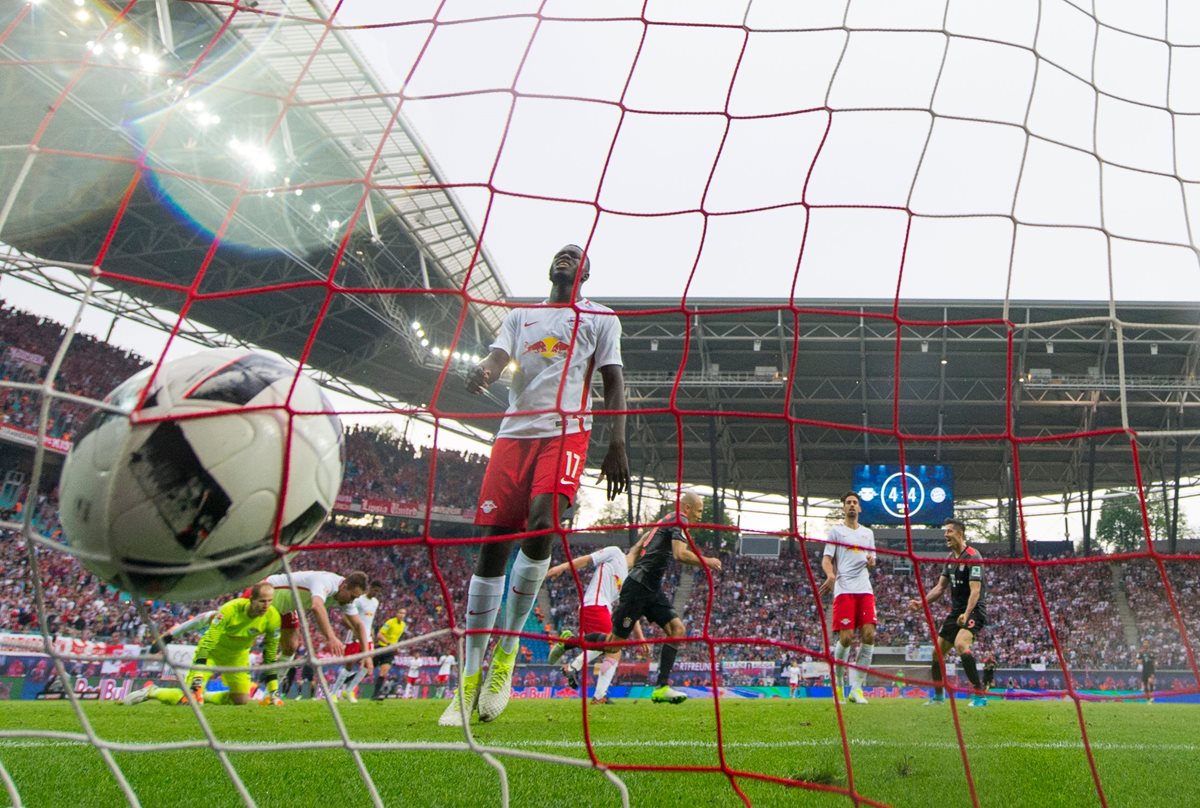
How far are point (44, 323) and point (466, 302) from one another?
70.4 ft

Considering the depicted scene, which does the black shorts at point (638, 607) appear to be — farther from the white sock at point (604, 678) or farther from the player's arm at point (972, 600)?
the player's arm at point (972, 600)

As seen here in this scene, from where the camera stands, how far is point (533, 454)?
362 centimetres

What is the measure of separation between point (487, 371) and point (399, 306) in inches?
734

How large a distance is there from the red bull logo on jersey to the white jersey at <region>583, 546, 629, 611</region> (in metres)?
3.67

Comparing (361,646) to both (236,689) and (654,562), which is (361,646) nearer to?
(236,689)

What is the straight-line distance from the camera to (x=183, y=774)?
281 centimetres

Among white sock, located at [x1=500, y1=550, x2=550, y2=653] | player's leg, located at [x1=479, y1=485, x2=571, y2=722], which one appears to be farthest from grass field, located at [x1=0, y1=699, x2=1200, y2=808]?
white sock, located at [x1=500, y1=550, x2=550, y2=653]

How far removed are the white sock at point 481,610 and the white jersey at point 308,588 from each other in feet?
10.8

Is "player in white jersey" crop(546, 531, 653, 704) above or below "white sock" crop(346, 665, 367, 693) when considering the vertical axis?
above

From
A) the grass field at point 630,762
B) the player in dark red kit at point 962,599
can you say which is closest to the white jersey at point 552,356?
the grass field at point 630,762

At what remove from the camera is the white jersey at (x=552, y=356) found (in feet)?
12.3

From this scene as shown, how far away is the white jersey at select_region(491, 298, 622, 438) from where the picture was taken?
374cm

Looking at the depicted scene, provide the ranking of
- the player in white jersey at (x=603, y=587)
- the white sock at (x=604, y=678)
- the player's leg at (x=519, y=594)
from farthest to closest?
the white sock at (x=604, y=678)
the player in white jersey at (x=603, y=587)
the player's leg at (x=519, y=594)

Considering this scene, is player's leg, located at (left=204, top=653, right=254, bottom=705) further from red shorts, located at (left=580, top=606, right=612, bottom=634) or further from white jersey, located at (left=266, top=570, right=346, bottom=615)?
red shorts, located at (left=580, top=606, right=612, bottom=634)
